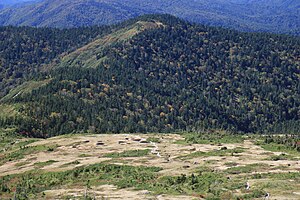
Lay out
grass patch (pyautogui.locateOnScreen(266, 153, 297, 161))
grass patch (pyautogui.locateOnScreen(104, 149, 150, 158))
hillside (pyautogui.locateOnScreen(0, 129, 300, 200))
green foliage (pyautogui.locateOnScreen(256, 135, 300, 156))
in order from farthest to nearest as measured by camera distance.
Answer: green foliage (pyautogui.locateOnScreen(256, 135, 300, 156)) < grass patch (pyautogui.locateOnScreen(104, 149, 150, 158)) < grass patch (pyautogui.locateOnScreen(266, 153, 297, 161)) < hillside (pyautogui.locateOnScreen(0, 129, 300, 200))

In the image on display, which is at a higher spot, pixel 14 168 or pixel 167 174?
pixel 167 174

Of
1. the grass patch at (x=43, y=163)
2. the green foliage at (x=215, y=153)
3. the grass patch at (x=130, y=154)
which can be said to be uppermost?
the green foliage at (x=215, y=153)

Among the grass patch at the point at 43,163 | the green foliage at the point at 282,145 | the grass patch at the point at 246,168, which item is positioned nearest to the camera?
the grass patch at the point at 246,168

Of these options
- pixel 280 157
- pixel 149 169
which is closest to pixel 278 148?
pixel 280 157

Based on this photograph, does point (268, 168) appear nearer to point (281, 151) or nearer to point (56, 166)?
point (281, 151)

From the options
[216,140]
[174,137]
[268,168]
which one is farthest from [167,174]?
[174,137]

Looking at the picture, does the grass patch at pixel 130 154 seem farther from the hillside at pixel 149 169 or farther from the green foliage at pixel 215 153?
the green foliage at pixel 215 153

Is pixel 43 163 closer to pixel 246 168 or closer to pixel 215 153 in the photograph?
pixel 215 153

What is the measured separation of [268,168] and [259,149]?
3057 centimetres

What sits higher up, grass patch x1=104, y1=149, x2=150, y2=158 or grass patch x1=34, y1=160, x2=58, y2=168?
grass patch x1=104, y1=149, x2=150, y2=158

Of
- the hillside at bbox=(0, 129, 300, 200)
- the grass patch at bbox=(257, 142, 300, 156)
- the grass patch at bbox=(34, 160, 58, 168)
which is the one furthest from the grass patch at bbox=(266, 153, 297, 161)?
the grass patch at bbox=(34, 160, 58, 168)

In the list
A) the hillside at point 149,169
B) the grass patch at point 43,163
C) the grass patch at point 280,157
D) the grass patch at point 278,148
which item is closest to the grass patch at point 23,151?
the hillside at point 149,169

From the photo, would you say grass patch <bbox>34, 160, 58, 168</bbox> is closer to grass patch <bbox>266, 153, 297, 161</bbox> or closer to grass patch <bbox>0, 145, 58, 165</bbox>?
grass patch <bbox>0, 145, 58, 165</bbox>

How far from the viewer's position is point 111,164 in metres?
87.6
